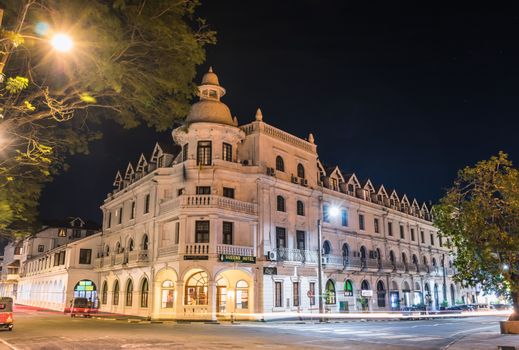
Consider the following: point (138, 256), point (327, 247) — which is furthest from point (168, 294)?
point (327, 247)

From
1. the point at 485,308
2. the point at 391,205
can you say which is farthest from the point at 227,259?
the point at 485,308

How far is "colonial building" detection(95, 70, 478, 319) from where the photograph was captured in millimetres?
32812

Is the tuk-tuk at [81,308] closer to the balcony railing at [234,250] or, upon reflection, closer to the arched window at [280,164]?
the balcony railing at [234,250]

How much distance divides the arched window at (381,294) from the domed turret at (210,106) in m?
25.2

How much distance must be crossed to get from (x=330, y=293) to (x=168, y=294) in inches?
606

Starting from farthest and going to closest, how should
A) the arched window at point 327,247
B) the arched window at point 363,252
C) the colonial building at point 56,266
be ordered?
the colonial building at point 56,266, the arched window at point 363,252, the arched window at point 327,247

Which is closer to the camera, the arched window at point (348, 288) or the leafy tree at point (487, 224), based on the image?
the leafy tree at point (487, 224)

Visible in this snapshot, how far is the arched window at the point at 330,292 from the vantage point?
4105 cm

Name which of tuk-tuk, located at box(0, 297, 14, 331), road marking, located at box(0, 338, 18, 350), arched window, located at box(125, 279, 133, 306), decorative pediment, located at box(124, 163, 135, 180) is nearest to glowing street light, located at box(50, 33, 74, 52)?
road marking, located at box(0, 338, 18, 350)

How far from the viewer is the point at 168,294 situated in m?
34.7

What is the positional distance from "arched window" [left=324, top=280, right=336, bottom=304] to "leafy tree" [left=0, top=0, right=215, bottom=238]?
108 feet

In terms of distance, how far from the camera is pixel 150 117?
38.0 feet

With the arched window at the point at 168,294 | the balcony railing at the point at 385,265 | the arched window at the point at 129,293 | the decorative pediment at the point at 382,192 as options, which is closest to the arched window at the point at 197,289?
the arched window at the point at 168,294

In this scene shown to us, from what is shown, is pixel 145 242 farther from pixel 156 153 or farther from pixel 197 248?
pixel 197 248
